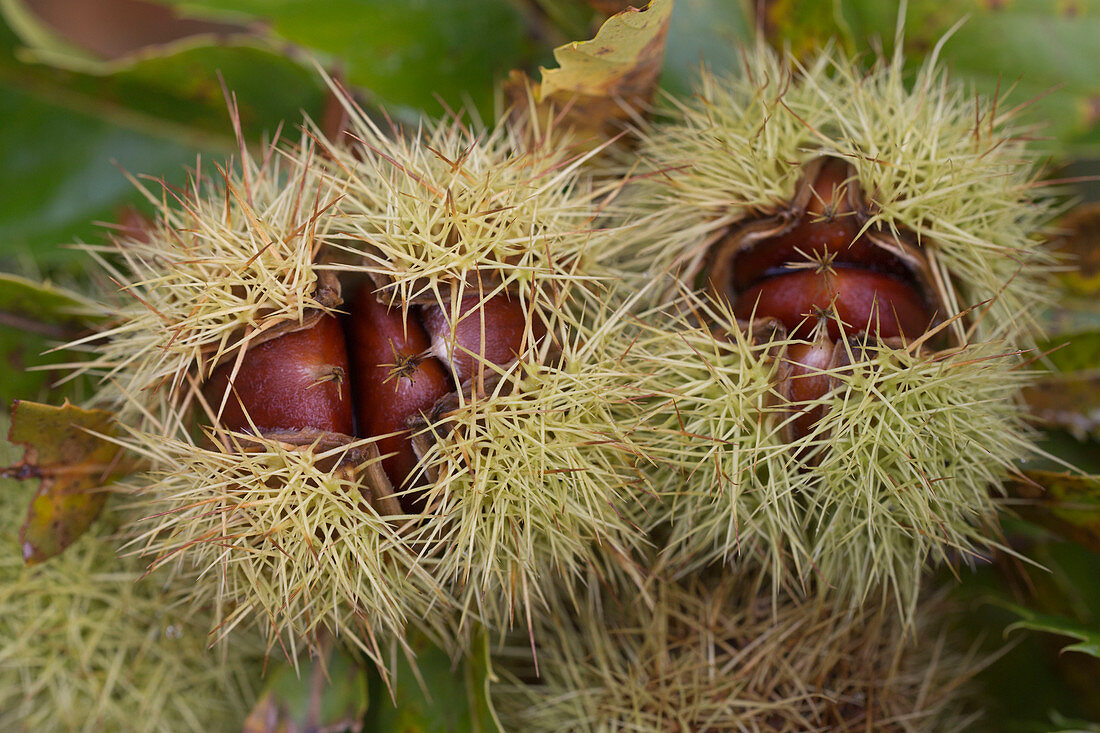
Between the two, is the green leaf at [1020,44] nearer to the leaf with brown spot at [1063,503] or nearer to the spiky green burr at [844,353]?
the spiky green burr at [844,353]

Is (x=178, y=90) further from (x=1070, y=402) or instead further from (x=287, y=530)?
(x=1070, y=402)

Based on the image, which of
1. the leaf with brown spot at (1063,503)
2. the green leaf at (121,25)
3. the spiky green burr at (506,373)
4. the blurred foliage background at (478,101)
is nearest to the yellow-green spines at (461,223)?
the spiky green burr at (506,373)

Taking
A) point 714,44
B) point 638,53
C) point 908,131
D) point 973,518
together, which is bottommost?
point 973,518

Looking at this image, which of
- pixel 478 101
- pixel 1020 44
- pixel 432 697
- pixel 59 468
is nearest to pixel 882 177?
pixel 1020 44

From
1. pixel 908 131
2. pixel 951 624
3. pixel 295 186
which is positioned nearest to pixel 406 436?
pixel 295 186

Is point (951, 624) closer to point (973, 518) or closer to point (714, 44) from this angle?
point (973, 518)
